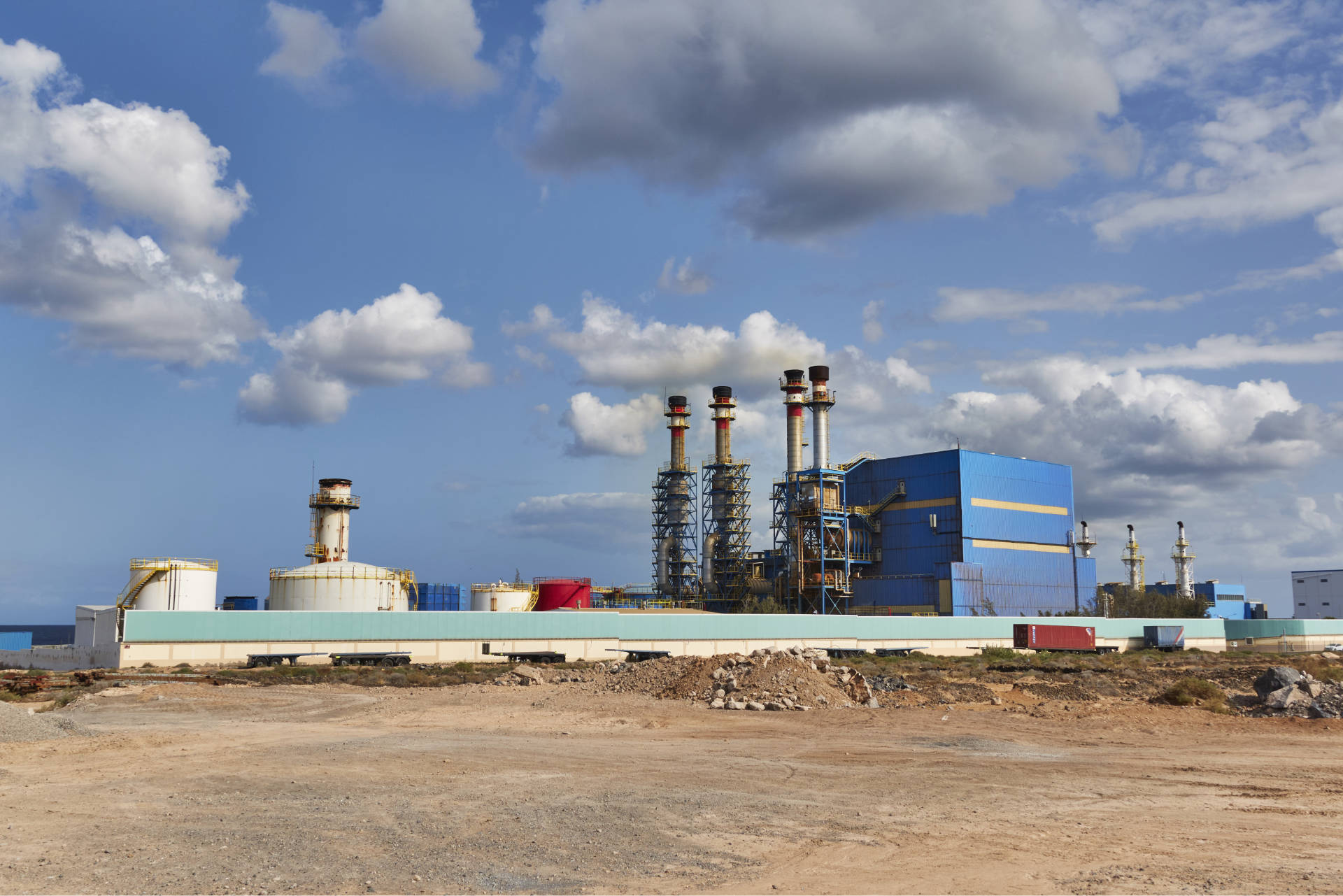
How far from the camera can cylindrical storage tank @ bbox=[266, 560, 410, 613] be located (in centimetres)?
5553

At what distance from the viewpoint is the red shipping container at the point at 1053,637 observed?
68.3m

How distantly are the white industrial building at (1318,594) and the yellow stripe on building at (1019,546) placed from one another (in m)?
60.1

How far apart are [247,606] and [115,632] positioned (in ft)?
76.1

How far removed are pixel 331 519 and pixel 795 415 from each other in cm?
4062

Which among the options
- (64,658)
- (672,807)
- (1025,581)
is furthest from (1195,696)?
(1025,581)

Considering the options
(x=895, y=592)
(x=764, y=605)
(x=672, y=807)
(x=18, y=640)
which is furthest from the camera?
(x=764, y=605)

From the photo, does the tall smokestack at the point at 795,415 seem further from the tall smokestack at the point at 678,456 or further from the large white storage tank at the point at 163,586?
the large white storage tank at the point at 163,586

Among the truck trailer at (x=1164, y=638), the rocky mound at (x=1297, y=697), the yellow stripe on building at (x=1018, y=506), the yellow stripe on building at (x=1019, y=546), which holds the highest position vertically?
the yellow stripe on building at (x=1018, y=506)

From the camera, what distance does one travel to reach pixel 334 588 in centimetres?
5562

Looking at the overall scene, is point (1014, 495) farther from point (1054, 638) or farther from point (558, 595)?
point (558, 595)

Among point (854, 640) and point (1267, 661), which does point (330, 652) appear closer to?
point (854, 640)

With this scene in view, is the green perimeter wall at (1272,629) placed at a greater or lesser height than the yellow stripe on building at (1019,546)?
lesser

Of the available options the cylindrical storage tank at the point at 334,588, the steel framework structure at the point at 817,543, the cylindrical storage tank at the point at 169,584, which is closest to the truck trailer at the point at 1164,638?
the steel framework structure at the point at 817,543

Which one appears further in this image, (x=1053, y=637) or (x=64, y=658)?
(x=1053, y=637)
